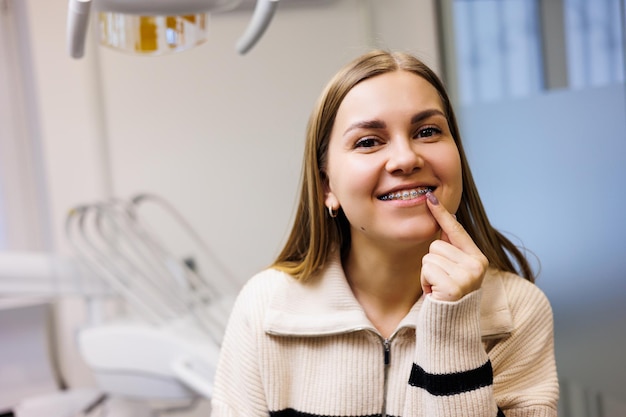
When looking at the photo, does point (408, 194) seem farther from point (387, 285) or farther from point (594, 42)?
point (594, 42)

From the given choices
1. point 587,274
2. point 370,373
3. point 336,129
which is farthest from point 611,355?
point 336,129

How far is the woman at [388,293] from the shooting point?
2.80 ft

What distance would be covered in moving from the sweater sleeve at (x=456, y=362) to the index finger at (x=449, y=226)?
59mm

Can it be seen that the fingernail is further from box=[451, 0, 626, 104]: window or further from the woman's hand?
box=[451, 0, 626, 104]: window

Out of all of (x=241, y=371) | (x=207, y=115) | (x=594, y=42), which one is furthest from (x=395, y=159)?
(x=207, y=115)

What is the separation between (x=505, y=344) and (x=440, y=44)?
145 centimetres

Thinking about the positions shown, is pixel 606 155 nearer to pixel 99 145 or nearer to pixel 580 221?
pixel 580 221

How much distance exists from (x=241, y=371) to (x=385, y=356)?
214 mm

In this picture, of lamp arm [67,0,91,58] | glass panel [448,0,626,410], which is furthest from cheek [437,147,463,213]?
lamp arm [67,0,91,58]

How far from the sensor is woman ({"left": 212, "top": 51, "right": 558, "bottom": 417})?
854 millimetres

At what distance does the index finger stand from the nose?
41 mm

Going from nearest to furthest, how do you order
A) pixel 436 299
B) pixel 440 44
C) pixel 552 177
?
pixel 436 299
pixel 552 177
pixel 440 44

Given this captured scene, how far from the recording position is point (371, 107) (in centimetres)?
92

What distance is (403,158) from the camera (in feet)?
2.81
